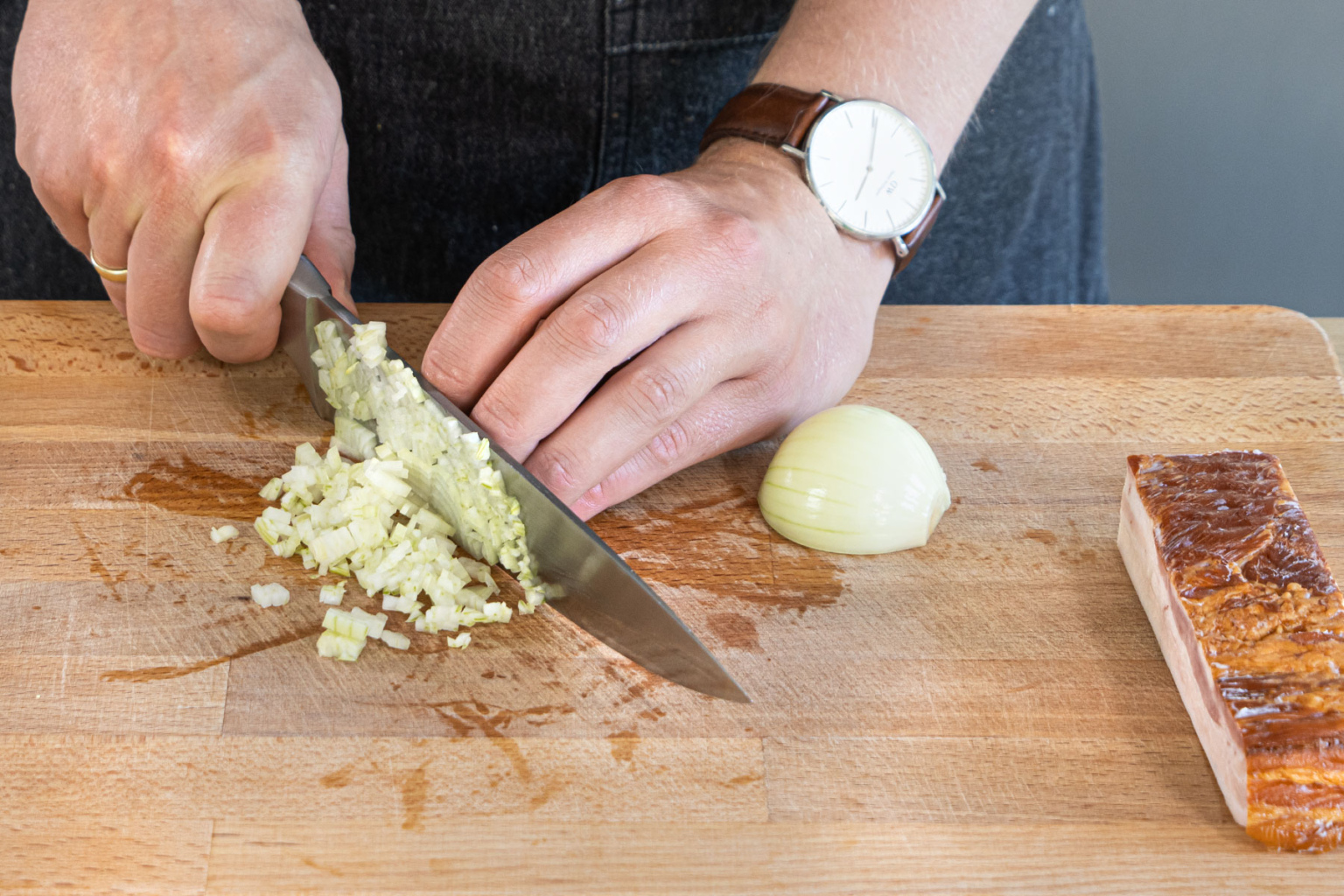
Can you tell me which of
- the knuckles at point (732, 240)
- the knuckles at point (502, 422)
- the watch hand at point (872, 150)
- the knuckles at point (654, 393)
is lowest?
the knuckles at point (502, 422)

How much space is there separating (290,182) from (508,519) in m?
0.51

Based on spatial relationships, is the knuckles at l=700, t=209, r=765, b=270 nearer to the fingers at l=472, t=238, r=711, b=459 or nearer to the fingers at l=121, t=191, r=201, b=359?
the fingers at l=472, t=238, r=711, b=459

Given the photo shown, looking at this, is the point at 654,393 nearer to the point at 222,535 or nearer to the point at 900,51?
the point at 222,535

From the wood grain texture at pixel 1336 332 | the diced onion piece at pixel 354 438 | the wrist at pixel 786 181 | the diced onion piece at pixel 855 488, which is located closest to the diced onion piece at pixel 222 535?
the diced onion piece at pixel 354 438

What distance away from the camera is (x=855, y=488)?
4.43ft

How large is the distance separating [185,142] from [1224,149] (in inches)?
112

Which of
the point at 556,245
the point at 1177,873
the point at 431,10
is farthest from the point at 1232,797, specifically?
the point at 431,10

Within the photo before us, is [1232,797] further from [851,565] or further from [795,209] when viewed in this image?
[795,209]

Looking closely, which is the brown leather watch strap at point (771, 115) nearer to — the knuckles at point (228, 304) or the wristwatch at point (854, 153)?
the wristwatch at point (854, 153)

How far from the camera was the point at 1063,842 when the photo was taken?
3.59 ft

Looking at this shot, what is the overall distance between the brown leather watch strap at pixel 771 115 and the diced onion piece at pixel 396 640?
0.83 meters

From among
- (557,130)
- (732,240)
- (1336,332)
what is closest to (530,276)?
(732,240)

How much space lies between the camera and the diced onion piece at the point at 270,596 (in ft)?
4.26

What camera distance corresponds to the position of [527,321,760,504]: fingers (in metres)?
1.31
